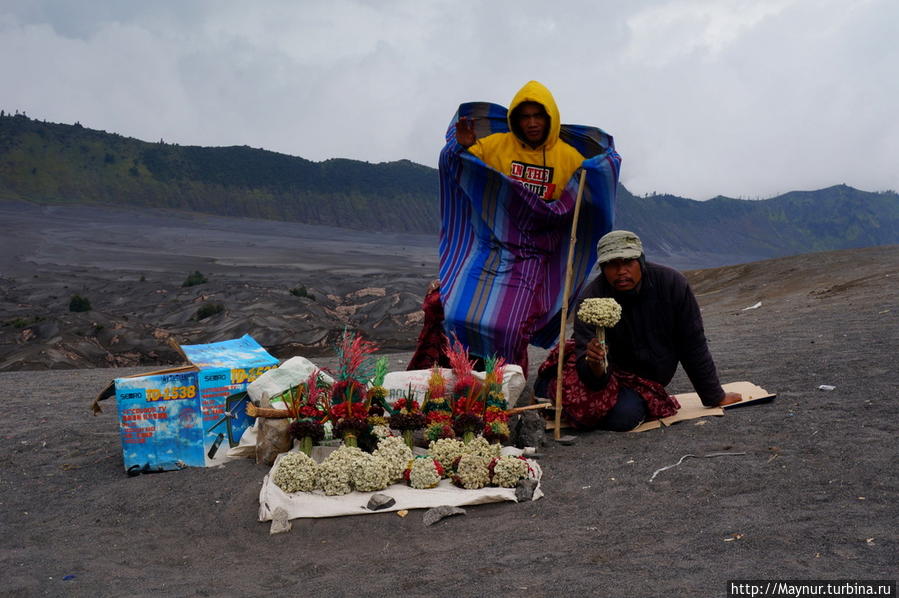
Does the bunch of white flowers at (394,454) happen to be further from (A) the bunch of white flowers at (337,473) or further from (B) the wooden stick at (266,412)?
(B) the wooden stick at (266,412)

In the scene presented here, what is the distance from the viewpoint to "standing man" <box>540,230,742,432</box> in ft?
16.0

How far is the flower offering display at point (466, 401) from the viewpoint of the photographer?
4.54 meters

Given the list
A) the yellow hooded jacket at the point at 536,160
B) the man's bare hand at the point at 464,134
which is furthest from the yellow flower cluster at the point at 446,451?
the man's bare hand at the point at 464,134

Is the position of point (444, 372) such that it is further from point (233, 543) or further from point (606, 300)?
point (233, 543)

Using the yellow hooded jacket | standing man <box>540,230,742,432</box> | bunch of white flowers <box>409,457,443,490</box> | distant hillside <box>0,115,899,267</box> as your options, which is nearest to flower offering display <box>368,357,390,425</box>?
bunch of white flowers <box>409,457,443,490</box>

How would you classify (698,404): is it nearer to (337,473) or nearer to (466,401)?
(466,401)

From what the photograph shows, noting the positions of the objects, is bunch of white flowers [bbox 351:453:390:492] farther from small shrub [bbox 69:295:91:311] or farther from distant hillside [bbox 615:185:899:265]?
distant hillside [bbox 615:185:899:265]

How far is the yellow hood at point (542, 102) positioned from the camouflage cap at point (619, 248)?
4.91 ft

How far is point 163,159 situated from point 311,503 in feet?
257

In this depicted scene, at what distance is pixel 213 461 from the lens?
4.86m

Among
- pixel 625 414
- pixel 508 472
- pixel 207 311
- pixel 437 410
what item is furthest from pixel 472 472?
pixel 207 311

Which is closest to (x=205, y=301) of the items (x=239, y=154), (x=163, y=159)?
(x=163, y=159)

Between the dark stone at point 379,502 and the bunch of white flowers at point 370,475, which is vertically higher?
the bunch of white flowers at point 370,475

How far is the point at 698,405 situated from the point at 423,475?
7.02 feet
